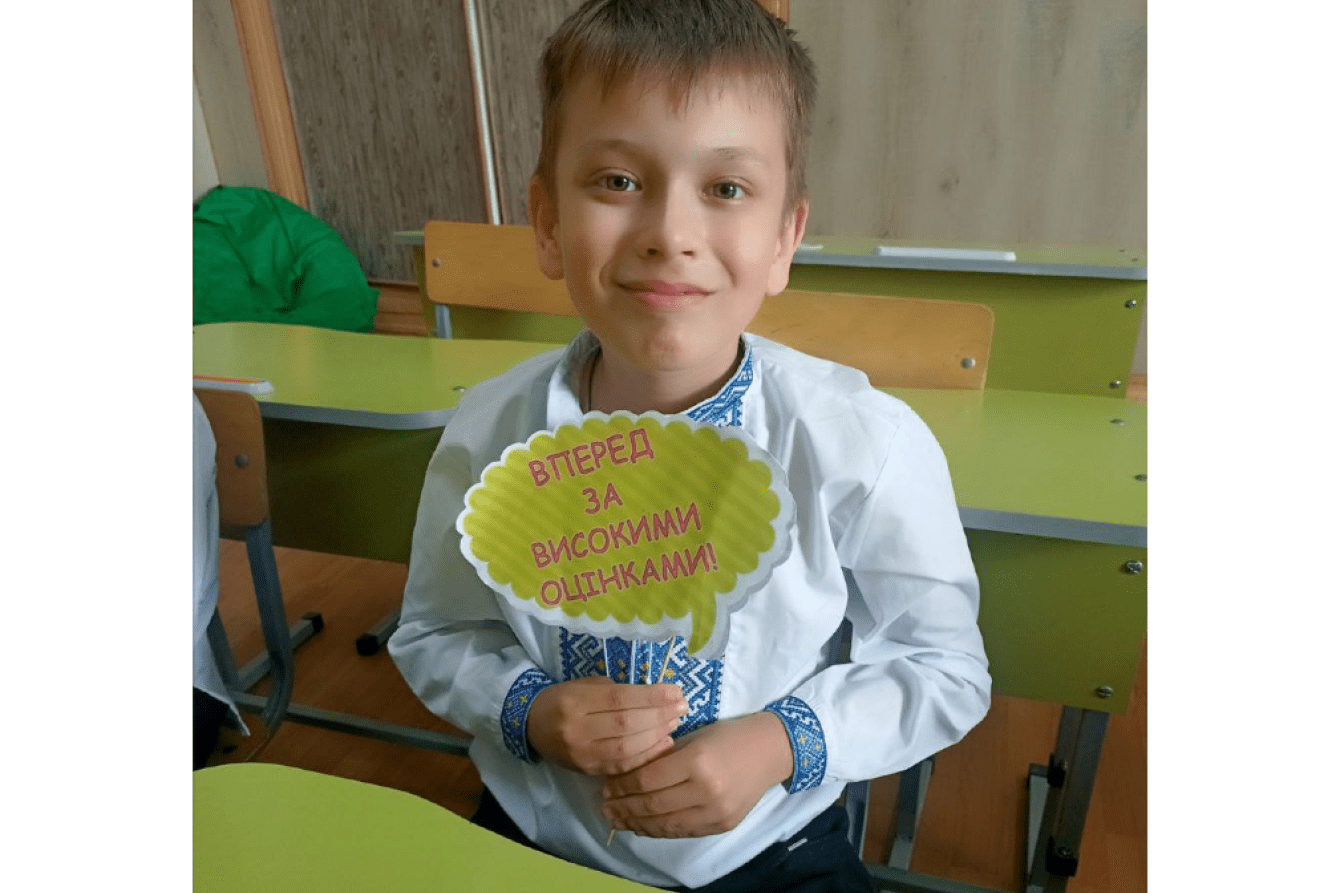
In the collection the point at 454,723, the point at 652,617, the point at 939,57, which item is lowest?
the point at 454,723

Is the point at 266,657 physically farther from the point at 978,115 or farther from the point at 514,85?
the point at 978,115

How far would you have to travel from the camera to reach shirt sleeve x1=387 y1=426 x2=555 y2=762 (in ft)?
1.29

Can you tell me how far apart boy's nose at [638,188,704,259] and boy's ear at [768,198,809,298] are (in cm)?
6

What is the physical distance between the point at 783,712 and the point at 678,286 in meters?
0.23

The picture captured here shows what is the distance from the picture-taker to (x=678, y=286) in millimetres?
312

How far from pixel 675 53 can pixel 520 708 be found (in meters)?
0.31

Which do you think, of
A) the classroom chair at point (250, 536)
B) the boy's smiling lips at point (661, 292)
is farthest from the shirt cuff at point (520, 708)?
the boy's smiling lips at point (661, 292)

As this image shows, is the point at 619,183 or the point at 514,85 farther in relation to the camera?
the point at 514,85

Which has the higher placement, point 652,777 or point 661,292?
point 661,292

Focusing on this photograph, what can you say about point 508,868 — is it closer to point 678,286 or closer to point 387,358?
point 678,286

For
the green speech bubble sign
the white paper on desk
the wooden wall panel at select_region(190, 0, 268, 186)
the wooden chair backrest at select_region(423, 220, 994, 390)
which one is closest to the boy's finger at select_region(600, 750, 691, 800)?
the green speech bubble sign

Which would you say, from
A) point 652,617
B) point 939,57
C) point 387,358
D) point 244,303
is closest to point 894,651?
point 652,617

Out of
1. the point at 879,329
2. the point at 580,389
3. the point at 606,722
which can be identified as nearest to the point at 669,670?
the point at 606,722

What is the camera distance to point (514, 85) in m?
0.43
